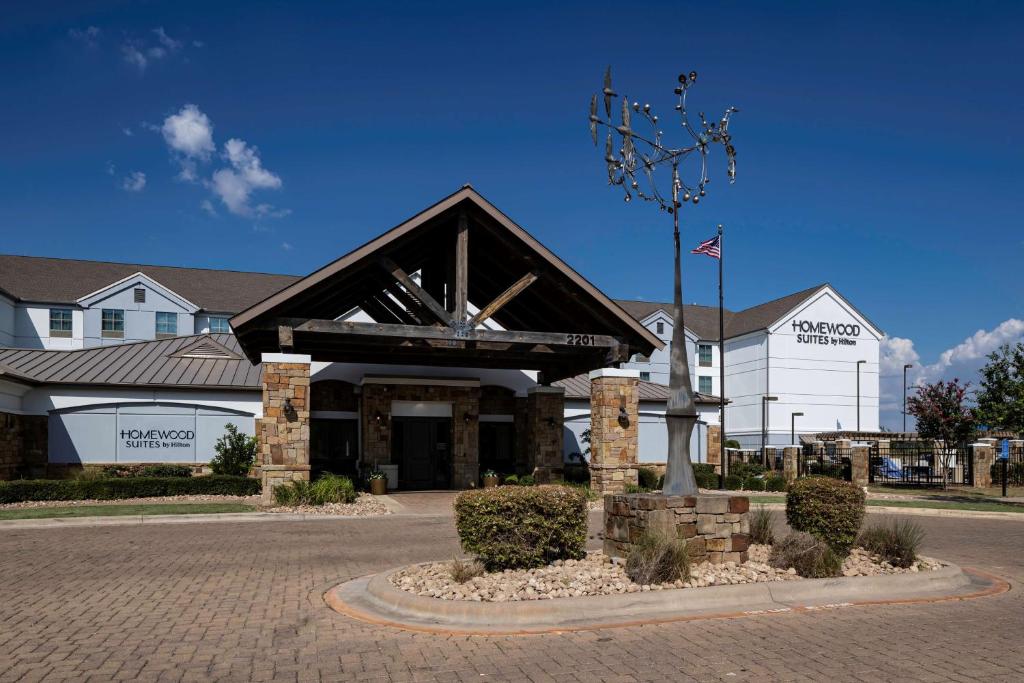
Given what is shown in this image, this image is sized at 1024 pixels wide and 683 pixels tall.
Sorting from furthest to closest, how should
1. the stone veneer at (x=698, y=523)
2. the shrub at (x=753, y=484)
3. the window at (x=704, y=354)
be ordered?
the window at (x=704, y=354) < the shrub at (x=753, y=484) < the stone veneer at (x=698, y=523)

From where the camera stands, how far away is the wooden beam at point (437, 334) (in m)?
20.0

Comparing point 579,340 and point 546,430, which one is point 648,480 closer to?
point 546,430

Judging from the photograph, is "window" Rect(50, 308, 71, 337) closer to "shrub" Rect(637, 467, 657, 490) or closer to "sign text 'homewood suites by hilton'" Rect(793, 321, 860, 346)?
"shrub" Rect(637, 467, 657, 490)

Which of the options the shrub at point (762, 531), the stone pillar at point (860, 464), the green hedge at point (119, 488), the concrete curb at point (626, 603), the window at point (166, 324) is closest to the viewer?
the concrete curb at point (626, 603)

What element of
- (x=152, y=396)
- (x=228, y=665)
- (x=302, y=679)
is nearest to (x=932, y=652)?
(x=302, y=679)

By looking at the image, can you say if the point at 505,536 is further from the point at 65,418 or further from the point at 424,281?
the point at 65,418

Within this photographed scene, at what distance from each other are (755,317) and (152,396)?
47.5 metres

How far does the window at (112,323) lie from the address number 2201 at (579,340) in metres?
40.8

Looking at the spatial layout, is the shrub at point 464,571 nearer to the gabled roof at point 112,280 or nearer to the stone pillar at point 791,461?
the stone pillar at point 791,461

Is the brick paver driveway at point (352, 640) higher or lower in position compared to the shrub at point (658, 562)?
lower

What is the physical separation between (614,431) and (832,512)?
12869 mm

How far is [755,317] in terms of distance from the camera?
62031 mm

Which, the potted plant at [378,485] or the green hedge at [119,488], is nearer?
the green hedge at [119,488]

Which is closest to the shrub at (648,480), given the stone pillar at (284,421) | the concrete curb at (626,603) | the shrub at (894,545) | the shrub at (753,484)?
the shrub at (753,484)
